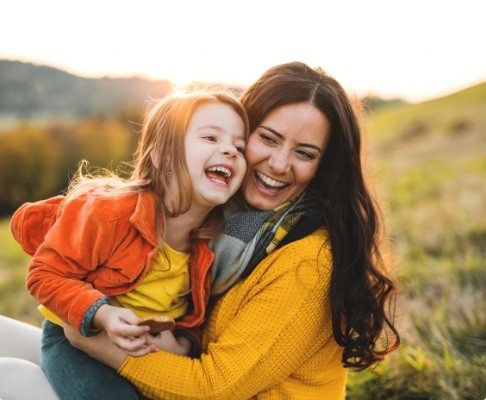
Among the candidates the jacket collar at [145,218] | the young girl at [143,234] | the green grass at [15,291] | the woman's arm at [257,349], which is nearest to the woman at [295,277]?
the woman's arm at [257,349]

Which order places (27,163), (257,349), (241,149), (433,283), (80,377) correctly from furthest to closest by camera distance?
(27,163) → (433,283) → (241,149) → (80,377) → (257,349)

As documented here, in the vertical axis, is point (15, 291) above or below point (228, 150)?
below

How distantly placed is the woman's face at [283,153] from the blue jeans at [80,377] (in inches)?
34.6

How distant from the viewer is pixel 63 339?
2236 mm

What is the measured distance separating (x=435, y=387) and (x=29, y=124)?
37973 millimetres

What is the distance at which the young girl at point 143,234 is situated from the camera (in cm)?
201

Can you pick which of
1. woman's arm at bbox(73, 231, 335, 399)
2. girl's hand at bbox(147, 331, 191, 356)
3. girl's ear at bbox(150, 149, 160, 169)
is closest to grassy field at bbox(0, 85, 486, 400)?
woman's arm at bbox(73, 231, 335, 399)

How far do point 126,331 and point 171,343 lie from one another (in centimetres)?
42

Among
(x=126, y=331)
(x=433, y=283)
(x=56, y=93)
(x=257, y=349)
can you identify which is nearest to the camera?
(x=126, y=331)

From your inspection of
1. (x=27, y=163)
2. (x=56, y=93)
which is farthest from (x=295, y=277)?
(x=56, y=93)

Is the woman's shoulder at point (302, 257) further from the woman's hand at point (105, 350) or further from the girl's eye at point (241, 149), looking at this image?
the woman's hand at point (105, 350)

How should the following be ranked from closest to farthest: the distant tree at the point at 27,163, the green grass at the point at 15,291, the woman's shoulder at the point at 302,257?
the woman's shoulder at the point at 302,257 → the green grass at the point at 15,291 → the distant tree at the point at 27,163

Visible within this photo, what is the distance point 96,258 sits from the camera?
204 cm

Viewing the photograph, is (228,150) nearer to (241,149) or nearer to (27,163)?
(241,149)
